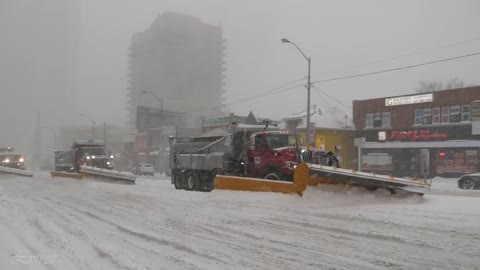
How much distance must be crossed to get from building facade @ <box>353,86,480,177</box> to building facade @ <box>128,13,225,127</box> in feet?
323

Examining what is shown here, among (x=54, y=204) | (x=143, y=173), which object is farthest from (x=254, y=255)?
(x=143, y=173)

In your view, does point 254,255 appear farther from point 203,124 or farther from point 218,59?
point 218,59

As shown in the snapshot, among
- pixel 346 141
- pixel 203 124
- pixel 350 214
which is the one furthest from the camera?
pixel 203 124

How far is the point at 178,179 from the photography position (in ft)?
81.4

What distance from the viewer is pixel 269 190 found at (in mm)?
15820

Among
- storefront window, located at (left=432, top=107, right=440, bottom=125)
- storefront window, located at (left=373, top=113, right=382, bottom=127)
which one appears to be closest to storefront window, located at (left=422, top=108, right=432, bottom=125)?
storefront window, located at (left=432, top=107, right=440, bottom=125)

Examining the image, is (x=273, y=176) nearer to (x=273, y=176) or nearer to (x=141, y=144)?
(x=273, y=176)

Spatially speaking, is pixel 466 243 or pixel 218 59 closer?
pixel 466 243

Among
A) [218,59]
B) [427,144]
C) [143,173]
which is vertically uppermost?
[218,59]

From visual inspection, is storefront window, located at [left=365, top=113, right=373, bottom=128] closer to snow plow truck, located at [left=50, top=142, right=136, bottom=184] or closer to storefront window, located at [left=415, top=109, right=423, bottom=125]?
storefront window, located at [left=415, top=109, right=423, bottom=125]

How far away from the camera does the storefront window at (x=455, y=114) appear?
4259 cm

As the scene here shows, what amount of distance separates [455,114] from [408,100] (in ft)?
15.6

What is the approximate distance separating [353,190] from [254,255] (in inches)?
317

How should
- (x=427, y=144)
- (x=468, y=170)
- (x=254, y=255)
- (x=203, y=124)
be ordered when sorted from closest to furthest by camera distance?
(x=254, y=255), (x=468, y=170), (x=427, y=144), (x=203, y=124)
